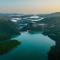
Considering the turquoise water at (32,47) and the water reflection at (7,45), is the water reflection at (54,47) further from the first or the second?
the water reflection at (7,45)

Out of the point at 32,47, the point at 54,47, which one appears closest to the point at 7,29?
the point at 32,47

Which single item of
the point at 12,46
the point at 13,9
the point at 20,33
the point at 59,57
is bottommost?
the point at 59,57

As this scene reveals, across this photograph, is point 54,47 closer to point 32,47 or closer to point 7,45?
point 32,47

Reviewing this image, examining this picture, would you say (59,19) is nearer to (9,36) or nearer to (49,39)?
(49,39)

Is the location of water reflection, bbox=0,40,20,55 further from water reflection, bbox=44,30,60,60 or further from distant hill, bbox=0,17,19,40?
water reflection, bbox=44,30,60,60

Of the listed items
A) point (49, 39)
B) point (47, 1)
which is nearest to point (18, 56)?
point (49, 39)
